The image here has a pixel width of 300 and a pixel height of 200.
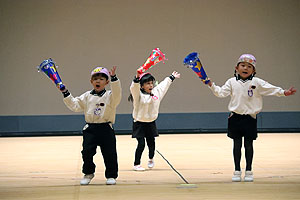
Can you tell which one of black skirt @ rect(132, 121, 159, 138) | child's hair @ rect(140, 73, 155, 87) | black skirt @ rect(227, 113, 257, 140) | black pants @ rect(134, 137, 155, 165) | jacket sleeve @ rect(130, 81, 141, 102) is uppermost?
child's hair @ rect(140, 73, 155, 87)

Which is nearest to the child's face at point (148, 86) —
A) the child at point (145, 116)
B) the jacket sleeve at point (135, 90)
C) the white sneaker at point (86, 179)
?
the child at point (145, 116)

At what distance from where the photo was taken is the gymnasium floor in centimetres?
482

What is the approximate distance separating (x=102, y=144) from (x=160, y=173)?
0.97 metres

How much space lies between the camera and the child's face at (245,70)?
18.6ft

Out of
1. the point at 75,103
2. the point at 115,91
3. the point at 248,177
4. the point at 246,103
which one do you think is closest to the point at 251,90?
the point at 246,103

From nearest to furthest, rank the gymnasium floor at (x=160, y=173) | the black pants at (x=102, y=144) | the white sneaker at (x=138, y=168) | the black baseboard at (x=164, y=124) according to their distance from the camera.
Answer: the gymnasium floor at (x=160, y=173) → the black pants at (x=102, y=144) → the white sneaker at (x=138, y=168) → the black baseboard at (x=164, y=124)

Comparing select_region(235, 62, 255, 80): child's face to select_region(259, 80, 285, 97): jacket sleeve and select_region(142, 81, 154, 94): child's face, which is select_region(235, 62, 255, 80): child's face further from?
select_region(142, 81, 154, 94): child's face

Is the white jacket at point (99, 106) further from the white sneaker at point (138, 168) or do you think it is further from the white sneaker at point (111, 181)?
the white sneaker at point (138, 168)

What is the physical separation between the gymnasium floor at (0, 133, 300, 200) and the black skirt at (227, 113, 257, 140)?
48cm

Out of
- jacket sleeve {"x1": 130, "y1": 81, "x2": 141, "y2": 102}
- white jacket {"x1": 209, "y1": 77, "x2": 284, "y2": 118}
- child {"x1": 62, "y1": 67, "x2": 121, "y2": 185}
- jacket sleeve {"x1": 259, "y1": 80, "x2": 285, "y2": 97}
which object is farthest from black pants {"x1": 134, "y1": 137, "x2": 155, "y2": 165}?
jacket sleeve {"x1": 259, "y1": 80, "x2": 285, "y2": 97}

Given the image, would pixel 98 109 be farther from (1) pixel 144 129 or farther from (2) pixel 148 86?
(2) pixel 148 86

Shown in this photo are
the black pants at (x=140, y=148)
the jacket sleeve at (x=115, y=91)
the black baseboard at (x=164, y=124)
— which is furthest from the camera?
the black baseboard at (x=164, y=124)

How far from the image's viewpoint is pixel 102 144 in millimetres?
5516

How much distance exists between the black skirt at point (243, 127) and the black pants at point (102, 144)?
1269 mm
